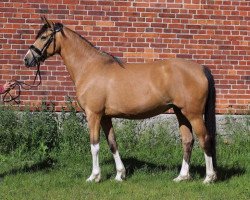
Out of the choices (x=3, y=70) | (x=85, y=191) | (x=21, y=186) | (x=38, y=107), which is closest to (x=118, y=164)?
(x=85, y=191)

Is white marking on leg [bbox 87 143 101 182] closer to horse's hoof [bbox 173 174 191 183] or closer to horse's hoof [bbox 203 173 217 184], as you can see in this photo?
horse's hoof [bbox 173 174 191 183]

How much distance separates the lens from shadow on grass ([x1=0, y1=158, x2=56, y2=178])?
7462 mm

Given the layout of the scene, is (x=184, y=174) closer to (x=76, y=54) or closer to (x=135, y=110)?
(x=135, y=110)

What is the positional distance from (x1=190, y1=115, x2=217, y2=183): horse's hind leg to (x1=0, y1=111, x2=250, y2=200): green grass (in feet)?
0.49

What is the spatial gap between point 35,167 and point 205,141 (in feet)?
8.92

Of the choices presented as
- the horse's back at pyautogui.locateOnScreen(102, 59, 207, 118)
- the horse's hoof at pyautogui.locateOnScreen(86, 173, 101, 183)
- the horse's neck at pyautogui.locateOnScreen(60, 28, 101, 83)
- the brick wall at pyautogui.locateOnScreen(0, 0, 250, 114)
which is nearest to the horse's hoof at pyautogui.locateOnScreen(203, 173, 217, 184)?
the horse's back at pyautogui.locateOnScreen(102, 59, 207, 118)

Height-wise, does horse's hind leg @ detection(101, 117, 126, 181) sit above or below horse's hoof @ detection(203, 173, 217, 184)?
above

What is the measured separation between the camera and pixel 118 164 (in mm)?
7094

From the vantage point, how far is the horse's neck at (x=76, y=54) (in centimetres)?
711

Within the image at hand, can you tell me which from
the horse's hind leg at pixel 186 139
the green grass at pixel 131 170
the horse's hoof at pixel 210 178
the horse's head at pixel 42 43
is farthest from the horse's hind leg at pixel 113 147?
the horse's head at pixel 42 43

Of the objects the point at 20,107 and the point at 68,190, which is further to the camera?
the point at 20,107

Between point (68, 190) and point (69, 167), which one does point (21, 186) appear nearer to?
point (68, 190)

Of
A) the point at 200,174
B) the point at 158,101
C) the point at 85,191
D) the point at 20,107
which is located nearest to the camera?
the point at 85,191

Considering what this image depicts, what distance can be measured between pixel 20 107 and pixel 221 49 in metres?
3.73
